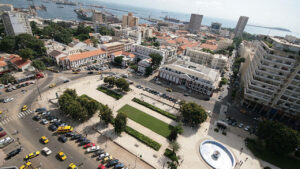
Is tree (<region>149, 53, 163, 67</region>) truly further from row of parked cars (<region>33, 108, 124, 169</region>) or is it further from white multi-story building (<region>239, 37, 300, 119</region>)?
row of parked cars (<region>33, 108, 124, 169</region>)

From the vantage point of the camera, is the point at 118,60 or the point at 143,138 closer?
the point at 143,138

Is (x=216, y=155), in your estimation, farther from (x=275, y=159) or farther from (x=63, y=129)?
(x=63, y=129)

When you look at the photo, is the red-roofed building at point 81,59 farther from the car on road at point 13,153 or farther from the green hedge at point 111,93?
the car on road at point 13,153

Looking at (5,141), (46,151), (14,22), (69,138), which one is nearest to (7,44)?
(14,22)

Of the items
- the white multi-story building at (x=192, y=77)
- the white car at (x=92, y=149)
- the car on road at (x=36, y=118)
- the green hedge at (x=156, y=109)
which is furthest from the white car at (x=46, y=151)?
the white multi-story building at (x=192, y=77)

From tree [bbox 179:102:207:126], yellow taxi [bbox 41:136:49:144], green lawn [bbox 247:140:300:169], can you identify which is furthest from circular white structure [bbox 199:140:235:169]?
yellow taxi [bbox 41:136:49:144]

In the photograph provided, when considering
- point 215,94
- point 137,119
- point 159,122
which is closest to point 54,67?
point 137,119
